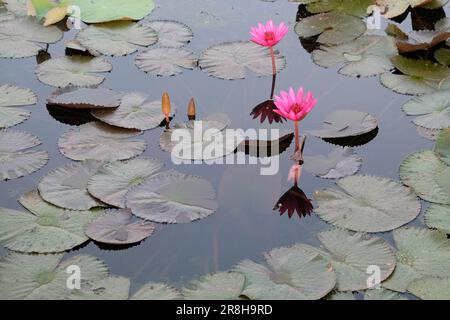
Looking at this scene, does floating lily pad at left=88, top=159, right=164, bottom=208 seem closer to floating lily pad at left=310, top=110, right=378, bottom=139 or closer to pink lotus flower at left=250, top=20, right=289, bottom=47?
floating lily pad at left=310, top=110, right=378, bottom=139

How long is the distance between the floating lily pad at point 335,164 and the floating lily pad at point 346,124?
0.41ft

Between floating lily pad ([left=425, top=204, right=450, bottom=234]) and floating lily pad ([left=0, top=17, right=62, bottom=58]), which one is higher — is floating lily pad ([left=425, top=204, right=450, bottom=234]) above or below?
below

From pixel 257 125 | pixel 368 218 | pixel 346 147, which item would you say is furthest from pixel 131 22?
pixel 368 218

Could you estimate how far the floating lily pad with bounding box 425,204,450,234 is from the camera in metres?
2.73

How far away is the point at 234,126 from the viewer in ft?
10.9

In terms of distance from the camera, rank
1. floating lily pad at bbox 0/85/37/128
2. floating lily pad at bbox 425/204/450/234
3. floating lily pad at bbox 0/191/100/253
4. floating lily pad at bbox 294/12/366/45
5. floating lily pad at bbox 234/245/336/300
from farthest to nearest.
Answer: floating lily pad at bbox 294/12/366/45 < floating lily pad at bbox 0/85/37/128 < floating lily pad at bbox 425/204/450/234 < floating lily pad at bbox 0/191/100/253 < floating lily pad at bbox 234/245/336/300

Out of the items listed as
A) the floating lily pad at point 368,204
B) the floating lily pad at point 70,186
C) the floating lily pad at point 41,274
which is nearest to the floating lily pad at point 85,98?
the floating lily pad at point 70,186

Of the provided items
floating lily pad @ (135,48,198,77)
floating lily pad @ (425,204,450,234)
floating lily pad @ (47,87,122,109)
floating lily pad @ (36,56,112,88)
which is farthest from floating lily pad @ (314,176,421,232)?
floating lily pad @ (36,56,112,88)

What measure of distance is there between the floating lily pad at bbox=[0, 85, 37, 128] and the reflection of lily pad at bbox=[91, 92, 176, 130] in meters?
0.37

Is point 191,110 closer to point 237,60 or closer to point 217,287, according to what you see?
point 237,60

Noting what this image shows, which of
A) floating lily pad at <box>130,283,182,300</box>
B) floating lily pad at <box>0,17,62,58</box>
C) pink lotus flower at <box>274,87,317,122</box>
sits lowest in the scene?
floating lily pad at <box>130,283,182,300</box>

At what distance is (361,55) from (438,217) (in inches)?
56.2

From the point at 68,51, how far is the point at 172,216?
166 cm
